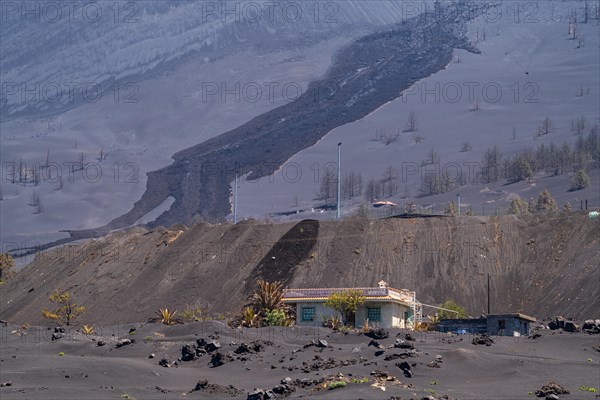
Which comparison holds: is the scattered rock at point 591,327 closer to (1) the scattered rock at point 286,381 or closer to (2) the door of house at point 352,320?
(2) the door of house at point 352,320

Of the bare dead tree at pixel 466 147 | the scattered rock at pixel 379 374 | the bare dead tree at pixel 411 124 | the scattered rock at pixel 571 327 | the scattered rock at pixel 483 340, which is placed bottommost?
the scattered rock at pixel 379 374

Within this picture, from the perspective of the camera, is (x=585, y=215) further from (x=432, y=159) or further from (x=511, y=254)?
(x=432, y=159)

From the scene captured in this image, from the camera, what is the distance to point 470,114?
155 m

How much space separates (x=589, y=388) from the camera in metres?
31.3

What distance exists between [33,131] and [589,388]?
14883 centimetres

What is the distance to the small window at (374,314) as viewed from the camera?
1964 inches

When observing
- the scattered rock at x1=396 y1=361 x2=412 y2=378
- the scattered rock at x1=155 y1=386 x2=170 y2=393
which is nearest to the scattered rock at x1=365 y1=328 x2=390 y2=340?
the scattered rock at x1=396 y1=361 x2=412 y2=378

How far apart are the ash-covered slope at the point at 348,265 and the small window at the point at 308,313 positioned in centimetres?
715

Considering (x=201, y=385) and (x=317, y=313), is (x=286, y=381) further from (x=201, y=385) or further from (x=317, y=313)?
(x=317, y=313)

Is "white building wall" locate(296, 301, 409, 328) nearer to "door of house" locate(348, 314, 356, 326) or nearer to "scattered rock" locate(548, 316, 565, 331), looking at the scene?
"door of house" locate(348, 314, 356, 326)

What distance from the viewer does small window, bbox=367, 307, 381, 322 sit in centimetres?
4988

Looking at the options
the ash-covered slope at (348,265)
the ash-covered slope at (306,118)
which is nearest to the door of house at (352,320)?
the ash-covered slope at (348,265)

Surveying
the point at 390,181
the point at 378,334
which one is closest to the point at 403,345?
the point at 378,334

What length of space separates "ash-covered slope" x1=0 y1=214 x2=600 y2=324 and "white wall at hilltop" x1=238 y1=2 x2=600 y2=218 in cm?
5511
